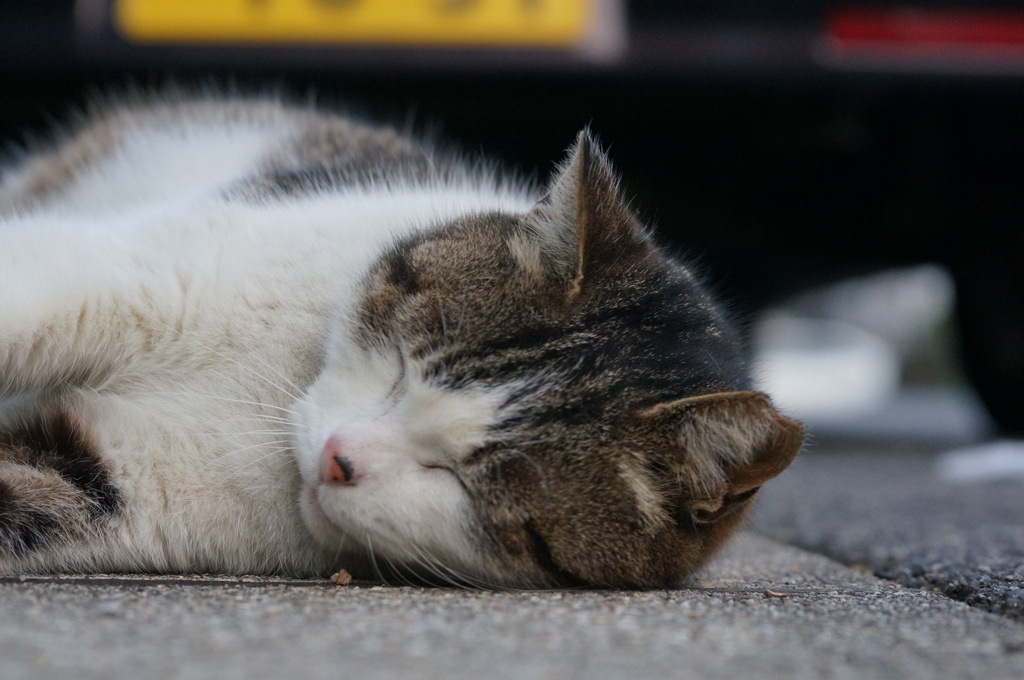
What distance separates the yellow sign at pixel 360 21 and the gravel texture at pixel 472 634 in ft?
6.39

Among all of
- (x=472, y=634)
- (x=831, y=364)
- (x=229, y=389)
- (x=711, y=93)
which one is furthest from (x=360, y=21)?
(x=831, y=364)

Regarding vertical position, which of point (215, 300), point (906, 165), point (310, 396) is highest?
point (906, 165)

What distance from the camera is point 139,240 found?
1.91 metres

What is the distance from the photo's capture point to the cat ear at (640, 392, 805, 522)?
1551 millimetres

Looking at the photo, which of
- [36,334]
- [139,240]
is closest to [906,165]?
[139,240]

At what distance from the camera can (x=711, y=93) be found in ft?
11.0

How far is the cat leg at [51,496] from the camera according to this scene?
1.69 meters

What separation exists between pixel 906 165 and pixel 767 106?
2.23 ft

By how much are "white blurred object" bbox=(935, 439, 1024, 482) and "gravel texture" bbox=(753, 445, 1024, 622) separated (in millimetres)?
62

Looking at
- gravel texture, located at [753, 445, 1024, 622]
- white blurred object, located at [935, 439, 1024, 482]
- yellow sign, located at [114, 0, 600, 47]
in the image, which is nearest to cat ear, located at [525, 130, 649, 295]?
gravel texture, located at [753, 445, 1024, 622]

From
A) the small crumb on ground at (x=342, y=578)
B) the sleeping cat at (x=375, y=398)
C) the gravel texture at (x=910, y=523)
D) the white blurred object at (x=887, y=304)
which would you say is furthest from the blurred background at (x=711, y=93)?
the white blurred object at (x=887, y=304)

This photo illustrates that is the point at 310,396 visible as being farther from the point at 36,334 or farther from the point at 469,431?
the point at 36,334

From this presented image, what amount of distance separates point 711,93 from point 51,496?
240 cm

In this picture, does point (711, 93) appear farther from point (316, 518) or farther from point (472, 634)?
point (472, 634)
